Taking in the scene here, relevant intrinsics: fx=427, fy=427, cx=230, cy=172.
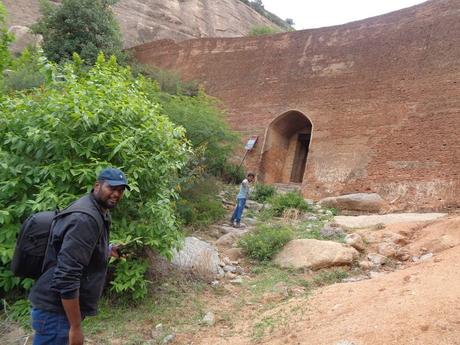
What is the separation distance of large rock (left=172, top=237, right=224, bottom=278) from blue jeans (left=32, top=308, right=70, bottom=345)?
320 centimetres

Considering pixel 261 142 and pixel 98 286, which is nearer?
pixel 98 286

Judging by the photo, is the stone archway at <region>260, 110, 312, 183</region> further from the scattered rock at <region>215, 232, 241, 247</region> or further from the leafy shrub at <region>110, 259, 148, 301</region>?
the leafy shrub at <region>110, 259, 148, 301</region>

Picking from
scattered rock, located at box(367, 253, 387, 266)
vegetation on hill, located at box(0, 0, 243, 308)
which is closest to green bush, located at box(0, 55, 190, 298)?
vegetation on hill, located at box(0, 0, 243, 308)

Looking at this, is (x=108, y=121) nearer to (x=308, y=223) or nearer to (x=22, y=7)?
(x=308, y=223)

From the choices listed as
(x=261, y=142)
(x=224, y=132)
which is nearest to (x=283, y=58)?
(x=261, y=142)

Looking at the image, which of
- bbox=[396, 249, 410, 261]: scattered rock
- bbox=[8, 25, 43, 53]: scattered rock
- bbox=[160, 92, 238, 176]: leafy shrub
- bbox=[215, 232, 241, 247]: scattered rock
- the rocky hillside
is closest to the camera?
bbox=[396, 249, 410, 261]: scattered rock

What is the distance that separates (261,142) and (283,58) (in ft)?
11.1

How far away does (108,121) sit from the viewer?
14.9 ft

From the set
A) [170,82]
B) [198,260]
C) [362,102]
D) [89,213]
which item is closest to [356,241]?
[198,260]

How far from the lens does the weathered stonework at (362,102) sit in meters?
11.1

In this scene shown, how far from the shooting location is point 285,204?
1000 cm

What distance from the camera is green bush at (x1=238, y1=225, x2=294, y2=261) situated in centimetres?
661

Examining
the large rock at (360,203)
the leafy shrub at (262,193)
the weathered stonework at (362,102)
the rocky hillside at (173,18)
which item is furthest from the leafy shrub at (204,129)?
the rocky hillside at (173,18)

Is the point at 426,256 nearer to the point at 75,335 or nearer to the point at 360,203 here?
the point at 360,203
